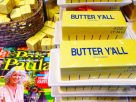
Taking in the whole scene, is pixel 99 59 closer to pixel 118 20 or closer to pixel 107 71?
pixel 107 71

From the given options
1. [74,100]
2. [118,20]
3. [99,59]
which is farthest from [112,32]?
[74,100]

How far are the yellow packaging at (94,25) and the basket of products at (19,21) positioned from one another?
0.52 meters

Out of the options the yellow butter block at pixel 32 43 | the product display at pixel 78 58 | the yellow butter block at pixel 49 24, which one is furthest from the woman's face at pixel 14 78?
the yellow butter block at pixel 49 24

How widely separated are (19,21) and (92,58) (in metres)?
0.72

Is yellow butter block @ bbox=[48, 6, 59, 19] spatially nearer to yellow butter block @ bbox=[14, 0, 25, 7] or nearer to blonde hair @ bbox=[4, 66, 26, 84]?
yellow butter block @ bbox=[14, 0, 25, 7]

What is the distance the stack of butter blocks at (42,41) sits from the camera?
134cm

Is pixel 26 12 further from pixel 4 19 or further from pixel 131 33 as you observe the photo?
pixel 131 33

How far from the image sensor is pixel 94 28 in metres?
0.79

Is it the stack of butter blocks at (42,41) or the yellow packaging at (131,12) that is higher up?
the yellow packaging at (131,12)

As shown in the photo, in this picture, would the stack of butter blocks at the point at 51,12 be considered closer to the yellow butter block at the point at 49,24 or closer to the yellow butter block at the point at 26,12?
the yellow butter block at the point at 49,24

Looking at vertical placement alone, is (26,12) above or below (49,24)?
above

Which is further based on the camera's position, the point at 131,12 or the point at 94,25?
the point at 131,12

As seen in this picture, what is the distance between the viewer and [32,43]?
134 centimetres

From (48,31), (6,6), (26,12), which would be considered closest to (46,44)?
(48,31)
